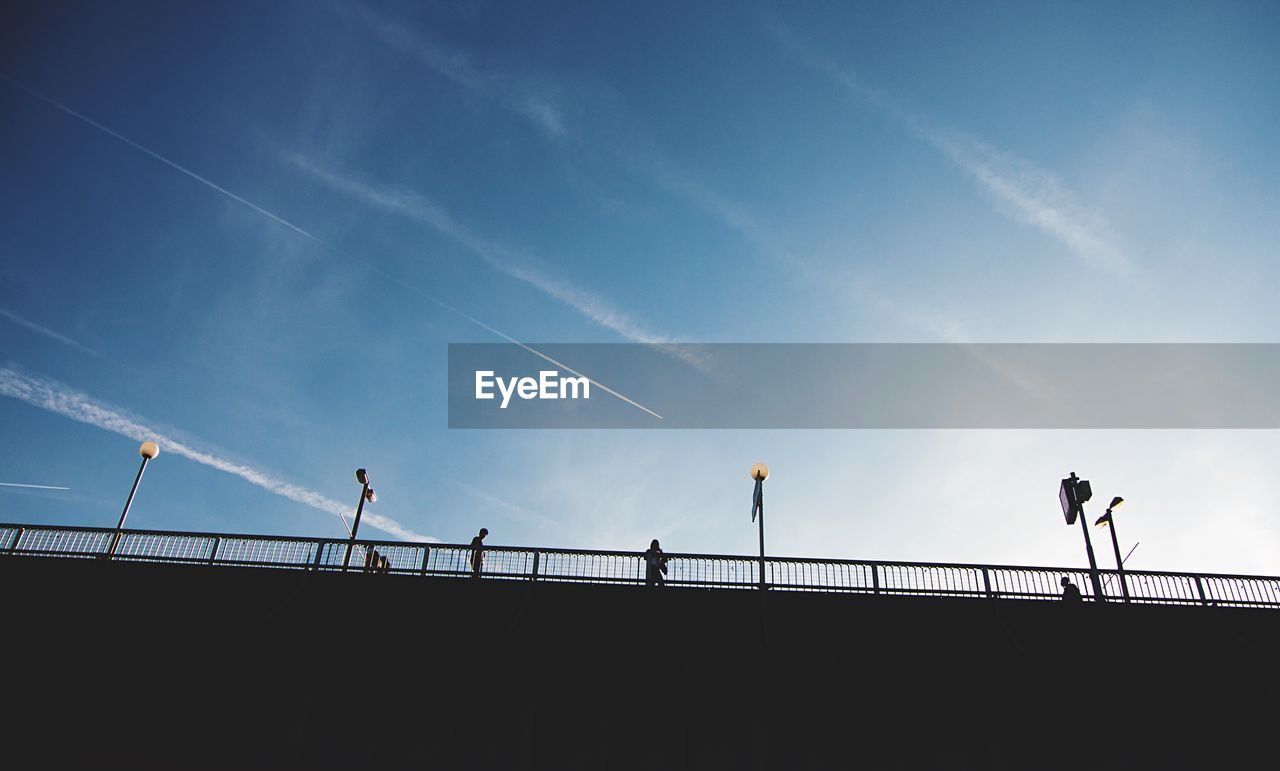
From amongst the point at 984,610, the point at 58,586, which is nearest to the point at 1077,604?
the point at 984,610

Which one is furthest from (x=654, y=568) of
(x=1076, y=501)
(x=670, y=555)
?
(x=1076, y=501)

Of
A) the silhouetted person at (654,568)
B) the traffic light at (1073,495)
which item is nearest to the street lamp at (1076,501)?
the traffic light at (1073,495)

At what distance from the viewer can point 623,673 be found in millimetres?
17312

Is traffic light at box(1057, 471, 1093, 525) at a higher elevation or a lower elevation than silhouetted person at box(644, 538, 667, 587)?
higher

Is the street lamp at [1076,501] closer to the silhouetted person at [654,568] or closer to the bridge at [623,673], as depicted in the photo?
the bridge at [623,673]

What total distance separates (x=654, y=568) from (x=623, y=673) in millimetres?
2609

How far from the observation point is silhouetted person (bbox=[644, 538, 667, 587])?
703 inches

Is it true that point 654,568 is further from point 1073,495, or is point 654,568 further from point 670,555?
point 1073,495

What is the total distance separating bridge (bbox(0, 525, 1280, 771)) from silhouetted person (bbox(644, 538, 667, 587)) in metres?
0.31

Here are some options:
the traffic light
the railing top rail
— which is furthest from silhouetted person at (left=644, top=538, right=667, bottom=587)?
the traffic light

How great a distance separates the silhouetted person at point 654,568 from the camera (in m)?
17.8

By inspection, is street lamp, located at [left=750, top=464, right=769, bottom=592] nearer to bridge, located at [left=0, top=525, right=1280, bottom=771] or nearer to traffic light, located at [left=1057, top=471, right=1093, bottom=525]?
bridge, located at [left=0, top=525, right=1280, bottom=771]

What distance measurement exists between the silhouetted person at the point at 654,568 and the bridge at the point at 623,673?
313 mm

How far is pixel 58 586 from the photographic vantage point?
60.7ft
